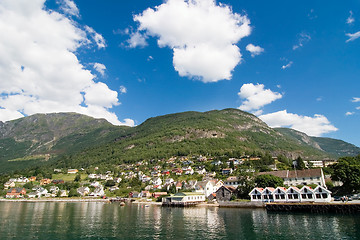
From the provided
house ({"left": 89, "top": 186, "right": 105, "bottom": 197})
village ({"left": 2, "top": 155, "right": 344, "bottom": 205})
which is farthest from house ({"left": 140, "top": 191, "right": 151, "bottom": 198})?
house ({"left": 89, "top": 186, "right": 105, "bottom": 197})

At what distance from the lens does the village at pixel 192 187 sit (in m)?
72.9

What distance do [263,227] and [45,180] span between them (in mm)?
205147

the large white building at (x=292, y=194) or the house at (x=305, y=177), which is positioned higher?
the house at (x=305, y=177)

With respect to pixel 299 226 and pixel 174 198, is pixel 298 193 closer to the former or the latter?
pixel 299 226

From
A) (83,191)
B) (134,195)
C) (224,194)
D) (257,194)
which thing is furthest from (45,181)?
(257,194)

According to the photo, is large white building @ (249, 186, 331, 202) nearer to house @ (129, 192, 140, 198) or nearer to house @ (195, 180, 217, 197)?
house @ (195, 180, 217, 197)

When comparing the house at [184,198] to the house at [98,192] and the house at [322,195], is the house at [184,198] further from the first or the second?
the house at [98,192]

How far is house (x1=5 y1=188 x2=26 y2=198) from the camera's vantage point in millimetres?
152488

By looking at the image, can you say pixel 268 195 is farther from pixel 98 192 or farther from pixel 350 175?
pixel 98 192

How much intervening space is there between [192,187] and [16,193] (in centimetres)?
12694

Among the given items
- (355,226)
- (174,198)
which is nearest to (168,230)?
(355,226)

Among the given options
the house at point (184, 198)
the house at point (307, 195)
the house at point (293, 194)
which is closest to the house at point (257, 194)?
the house at point (293, 194)

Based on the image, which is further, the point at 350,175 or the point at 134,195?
the point at 134,195

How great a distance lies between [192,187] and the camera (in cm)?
12094
